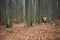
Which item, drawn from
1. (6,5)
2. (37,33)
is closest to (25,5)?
(6,5)

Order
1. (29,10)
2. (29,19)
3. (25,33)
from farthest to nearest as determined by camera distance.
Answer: (29,10)
(29,19)
(25,33)

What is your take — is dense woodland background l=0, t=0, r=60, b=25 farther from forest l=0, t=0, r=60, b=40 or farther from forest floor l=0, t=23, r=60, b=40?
forest floor l=0, t=23, r=60, b=40

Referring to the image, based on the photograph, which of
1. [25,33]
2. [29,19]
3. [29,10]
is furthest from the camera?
[29,10]

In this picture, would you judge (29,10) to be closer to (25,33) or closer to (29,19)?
(29,19)

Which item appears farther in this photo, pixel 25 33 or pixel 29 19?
pixel 29 19

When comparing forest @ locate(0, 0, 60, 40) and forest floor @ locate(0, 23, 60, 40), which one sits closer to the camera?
forest floor @ locate(0, 23, 60, 40)

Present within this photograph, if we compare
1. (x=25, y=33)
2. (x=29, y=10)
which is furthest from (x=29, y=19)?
(x=25, y=33)

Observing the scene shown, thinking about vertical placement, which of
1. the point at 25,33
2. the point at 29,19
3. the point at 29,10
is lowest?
the point at 25,33

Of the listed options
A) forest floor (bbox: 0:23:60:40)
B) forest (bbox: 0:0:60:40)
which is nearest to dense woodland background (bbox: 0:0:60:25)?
forest (bbox: 0:0:60:40)

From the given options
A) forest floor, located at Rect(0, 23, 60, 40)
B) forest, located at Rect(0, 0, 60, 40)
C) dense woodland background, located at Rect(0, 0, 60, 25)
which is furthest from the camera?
dense woodland background, located at Rect(0, 0, 60, 25)

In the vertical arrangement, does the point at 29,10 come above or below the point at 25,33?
above

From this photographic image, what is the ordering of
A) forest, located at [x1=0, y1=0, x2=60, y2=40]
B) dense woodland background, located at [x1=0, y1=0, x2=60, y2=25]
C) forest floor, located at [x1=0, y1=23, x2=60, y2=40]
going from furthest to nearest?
dense woodland background, located at [x1=0, y1=0, x2=60, y2=25], forest, located at [x1=0, y1=0, x2=60, y2=40], forest floor, located at [x1=0, y1=23, x2=60, y2=40]

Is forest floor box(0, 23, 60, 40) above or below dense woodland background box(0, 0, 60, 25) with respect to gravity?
below

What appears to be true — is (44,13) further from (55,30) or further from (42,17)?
(55,30)
